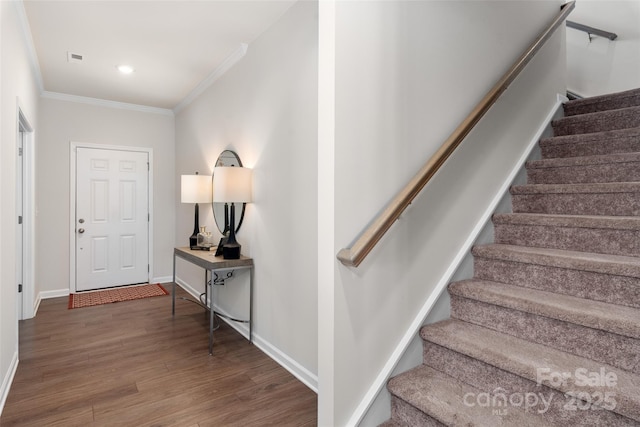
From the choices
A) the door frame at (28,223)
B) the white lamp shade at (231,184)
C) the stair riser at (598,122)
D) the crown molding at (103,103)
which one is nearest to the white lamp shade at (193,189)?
the white lamp shade at (231,184)

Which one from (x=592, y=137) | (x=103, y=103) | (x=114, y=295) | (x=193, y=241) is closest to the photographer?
(x=592, y=137)

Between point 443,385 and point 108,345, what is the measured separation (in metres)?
2.71

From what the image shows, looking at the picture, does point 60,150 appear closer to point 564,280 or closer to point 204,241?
point 204,241

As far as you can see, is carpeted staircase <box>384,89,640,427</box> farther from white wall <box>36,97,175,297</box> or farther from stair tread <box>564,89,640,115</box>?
white wall <box>36,97,175,297</box>

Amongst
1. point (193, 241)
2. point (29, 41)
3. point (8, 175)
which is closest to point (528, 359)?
point (8, 175)

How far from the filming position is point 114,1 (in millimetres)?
2457

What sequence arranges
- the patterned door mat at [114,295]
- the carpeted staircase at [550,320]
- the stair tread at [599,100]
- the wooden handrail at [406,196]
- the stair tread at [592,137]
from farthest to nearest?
the patterned door mat at [114,295]
the stair tread at [599,100]
the stair tread at [592,137]
the wooden handrail at [406,196]
the carpeted staircase at [550,320]

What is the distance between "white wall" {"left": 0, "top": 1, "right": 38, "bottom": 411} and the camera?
2.10m

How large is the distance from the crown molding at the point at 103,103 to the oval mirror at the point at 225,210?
2201mm

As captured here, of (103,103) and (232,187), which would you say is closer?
(232,187)

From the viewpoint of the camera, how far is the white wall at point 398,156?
4.93ft

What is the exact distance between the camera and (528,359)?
1405mm

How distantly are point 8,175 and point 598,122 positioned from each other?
4167mm

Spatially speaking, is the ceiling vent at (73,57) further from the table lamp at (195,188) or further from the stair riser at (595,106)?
the stair riser at (595,106)
